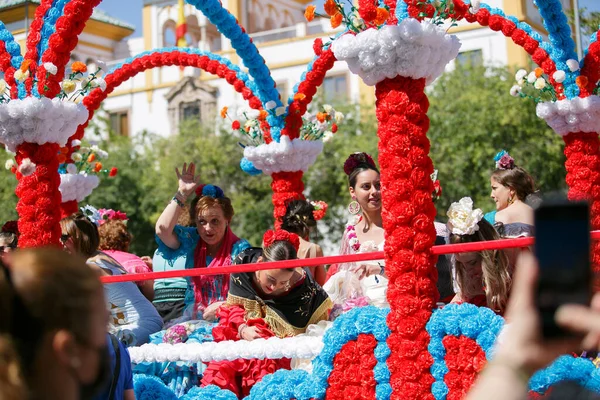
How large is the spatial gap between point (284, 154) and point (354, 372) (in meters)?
3.48

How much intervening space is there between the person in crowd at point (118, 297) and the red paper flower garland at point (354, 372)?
1477 mm

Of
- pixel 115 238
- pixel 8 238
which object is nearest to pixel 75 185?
pixel 115 238

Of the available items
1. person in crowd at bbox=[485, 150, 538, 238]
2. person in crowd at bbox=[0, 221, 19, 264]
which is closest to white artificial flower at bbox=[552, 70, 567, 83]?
person in crowd at bbox=[485, 150, 538, 238]

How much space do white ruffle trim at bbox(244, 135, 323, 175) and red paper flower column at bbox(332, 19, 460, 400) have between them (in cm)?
327

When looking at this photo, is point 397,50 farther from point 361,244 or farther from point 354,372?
point 361,244

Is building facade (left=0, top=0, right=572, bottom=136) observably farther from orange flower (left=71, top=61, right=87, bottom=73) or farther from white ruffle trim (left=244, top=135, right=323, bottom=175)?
orange flower (left=71, top=61, right=87, bottom=73)

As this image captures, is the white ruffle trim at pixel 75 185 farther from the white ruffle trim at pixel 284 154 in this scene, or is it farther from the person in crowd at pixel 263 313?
the person in crowd at pixel 263 313

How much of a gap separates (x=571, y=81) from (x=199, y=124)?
70.6 ft

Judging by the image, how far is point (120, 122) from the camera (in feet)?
103

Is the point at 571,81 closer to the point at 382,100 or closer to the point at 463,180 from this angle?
the point at 382,100

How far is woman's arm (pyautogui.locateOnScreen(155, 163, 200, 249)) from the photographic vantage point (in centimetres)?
619

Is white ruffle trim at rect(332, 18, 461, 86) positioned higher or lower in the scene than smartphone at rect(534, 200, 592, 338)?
higher

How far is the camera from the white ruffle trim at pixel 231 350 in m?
4.70

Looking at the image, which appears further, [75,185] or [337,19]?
[75,185]
